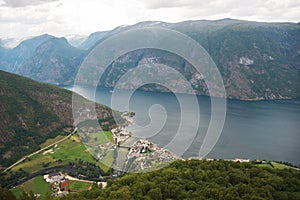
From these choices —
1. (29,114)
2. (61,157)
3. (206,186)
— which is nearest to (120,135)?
(61,157)

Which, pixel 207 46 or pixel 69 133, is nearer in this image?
pixel 69 133

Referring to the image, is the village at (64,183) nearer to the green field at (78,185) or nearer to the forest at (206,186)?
the green field at (78,185)

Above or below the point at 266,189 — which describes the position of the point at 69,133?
below

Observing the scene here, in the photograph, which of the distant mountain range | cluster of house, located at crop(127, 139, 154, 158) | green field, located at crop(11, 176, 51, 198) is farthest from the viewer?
the distant mountain range

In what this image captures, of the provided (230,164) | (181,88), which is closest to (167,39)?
(181,88)

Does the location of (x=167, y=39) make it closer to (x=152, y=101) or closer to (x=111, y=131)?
(x=152, y=101)

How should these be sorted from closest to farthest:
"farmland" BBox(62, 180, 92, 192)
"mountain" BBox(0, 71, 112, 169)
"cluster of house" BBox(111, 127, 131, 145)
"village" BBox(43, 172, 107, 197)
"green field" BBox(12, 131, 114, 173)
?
1. "village" BBox(43, 172, 107, 197)
2. "farmland" BBox(62, 180, 92, 192)
3. "green field" BBox(12, 131, 114, 173)
4. "mountain" BBox(0, 71, 112, 169)
5. "cluster of house" BBox(111, 127, 131, 145)

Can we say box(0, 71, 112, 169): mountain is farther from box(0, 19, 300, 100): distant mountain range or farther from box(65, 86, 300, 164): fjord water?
box(0, 19, 300, 100): distant mountain range

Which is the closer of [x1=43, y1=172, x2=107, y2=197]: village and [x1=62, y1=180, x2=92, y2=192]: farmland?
[x1=43, y1=172, x2=107, y2=197]: village

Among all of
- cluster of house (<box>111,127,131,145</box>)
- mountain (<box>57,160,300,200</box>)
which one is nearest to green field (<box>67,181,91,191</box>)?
mountain (<box>57,160,300,200</box>)
